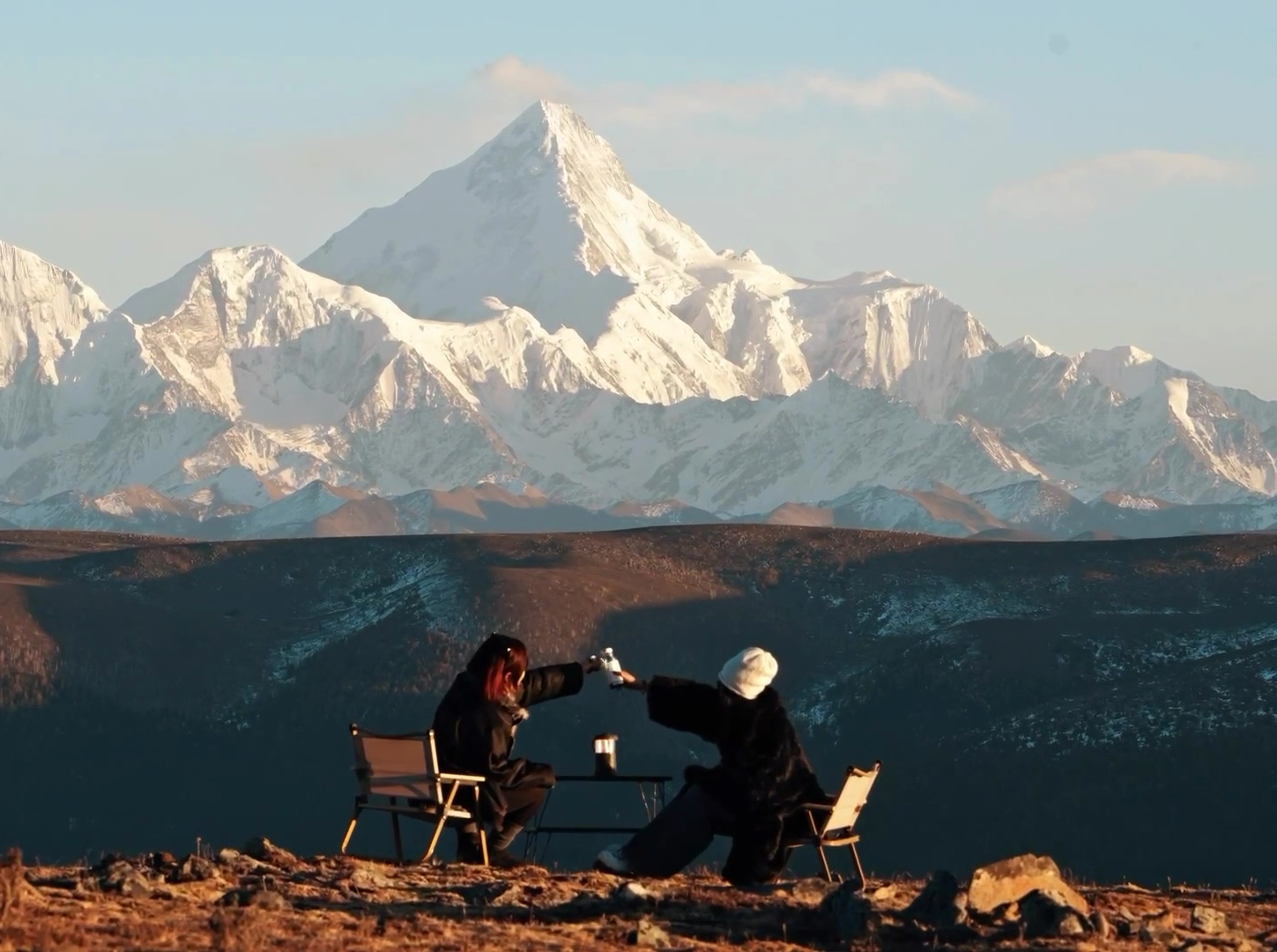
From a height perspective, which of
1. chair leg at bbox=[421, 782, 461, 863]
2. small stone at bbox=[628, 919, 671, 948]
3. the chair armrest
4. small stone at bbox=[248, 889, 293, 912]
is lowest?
small stone at bbox=[628, 919, 671, 948]

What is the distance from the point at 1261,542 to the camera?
14112 centimetres

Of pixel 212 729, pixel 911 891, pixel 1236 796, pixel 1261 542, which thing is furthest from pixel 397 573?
pixel 911 891

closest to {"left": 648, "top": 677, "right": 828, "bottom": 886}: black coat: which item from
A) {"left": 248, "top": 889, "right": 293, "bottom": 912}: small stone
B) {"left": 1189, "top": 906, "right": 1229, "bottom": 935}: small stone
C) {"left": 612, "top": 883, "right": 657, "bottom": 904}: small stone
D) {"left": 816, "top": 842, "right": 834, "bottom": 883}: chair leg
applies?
{"left": 816, "top": 842, "right": 834, "bottom": 883}: chair leg

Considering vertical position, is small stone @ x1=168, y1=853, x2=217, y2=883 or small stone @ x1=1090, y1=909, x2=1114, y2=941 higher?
small stone @ x1=168, y1=853, x2=217, y2=883

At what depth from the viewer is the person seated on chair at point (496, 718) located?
2028 cm

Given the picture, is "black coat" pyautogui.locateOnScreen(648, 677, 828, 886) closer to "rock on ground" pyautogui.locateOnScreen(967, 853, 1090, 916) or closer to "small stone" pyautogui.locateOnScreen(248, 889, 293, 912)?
"rock on ground" pyautogui.locateOnScreen(967, 853, 1090, 916)

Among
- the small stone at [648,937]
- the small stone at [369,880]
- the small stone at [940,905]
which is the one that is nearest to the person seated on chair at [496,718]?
the small stone at [369,880]

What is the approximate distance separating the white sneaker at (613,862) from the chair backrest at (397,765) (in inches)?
53.5

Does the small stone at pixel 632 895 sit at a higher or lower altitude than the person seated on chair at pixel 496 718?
lower

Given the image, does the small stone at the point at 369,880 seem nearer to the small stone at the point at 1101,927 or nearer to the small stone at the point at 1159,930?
the small stone at the point at 1101,927

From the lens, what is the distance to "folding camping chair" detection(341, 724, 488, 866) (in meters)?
19.7

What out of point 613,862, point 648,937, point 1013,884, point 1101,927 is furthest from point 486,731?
point 1101,927

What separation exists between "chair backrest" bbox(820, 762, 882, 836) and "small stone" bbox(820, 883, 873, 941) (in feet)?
5.33

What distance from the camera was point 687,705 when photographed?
62.8ft
